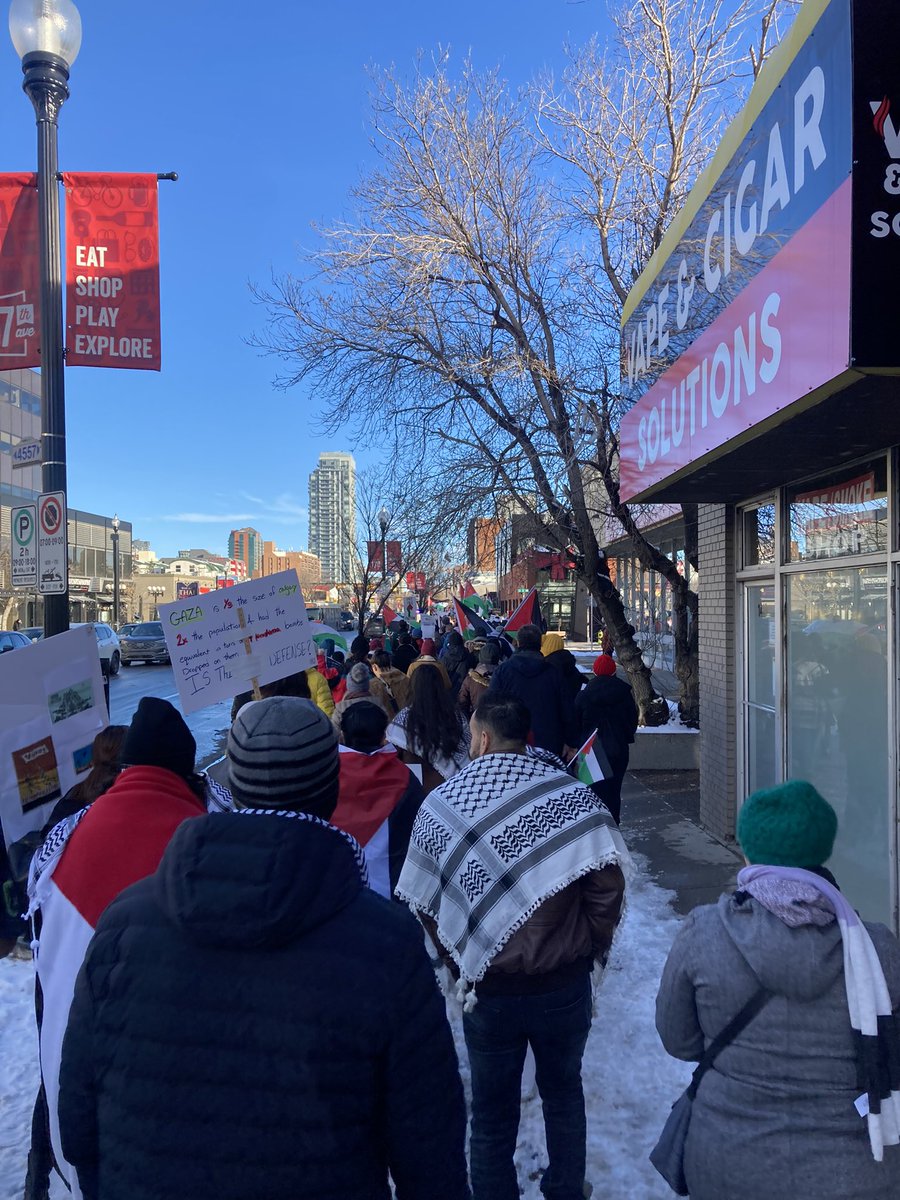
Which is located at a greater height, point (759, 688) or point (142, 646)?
point (759, 688)

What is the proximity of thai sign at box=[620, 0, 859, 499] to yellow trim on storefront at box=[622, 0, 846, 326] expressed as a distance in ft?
0.03

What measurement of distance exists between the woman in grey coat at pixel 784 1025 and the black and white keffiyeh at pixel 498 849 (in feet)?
1.97

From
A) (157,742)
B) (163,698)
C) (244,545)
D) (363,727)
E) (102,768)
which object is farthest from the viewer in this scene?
(244,545)

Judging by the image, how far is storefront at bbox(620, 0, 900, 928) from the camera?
2.87m

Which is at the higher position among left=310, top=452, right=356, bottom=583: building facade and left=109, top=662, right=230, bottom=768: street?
left=310, top=452, right=356, bottom=583: building facade

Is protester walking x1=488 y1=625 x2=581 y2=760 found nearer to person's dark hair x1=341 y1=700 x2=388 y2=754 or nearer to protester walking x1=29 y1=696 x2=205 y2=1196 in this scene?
person's dark hair x1=341 y1=700 x2=388 y2=754

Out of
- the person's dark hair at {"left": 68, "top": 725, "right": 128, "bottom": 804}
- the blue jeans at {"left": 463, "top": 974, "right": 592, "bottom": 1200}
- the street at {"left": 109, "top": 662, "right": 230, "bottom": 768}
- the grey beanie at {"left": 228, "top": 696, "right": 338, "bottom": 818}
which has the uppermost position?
the grey beanie at {"left": 228, "top": 696, "right": 338, "bottom": 818}

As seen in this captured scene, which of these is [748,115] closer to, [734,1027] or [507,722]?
[507,722]

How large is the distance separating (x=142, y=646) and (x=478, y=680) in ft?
77.3

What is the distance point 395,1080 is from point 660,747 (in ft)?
31.3

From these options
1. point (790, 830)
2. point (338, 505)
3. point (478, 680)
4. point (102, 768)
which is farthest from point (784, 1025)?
point (338, 505)

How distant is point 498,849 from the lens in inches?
101

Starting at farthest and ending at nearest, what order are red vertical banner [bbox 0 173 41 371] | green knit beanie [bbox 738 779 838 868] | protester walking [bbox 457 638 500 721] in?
protester walking [bbox 457 638 500 721]
red vertical banner [bbox 0 173 41 371]
green knit beanie [bbox 738 779 838 868]

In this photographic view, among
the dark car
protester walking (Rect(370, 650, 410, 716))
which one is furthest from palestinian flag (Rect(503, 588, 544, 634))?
the dark car
